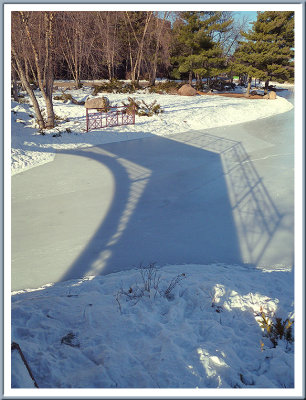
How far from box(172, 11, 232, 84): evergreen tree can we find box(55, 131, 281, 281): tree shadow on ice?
19.5 m

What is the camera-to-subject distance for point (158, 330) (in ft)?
10.8

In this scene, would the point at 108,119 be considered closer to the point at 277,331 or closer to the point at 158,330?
the point at 158,330

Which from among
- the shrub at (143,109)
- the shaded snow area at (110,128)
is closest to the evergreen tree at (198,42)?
the shaded snow area at (110,128)

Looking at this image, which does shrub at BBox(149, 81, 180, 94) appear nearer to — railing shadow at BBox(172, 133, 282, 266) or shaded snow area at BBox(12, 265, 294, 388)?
railing shadow at BBox(172, 133, 282, 266)

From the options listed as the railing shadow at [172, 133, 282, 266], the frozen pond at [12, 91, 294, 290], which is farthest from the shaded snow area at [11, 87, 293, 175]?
the railing shadow at [172, 133, 282, 266]

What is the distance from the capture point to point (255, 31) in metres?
23.8

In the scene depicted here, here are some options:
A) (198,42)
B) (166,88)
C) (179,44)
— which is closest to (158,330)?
(166,88)

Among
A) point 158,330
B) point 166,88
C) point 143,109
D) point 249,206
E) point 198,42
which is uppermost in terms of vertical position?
point 198,42

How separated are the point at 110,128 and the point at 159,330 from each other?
1172 centimetres

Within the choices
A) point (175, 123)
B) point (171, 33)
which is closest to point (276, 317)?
point (175, 123)

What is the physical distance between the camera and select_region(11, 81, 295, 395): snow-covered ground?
2658 mm

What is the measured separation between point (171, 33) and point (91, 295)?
28.8m

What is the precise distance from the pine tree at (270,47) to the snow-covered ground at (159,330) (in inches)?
922

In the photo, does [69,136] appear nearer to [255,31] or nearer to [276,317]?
[276,317]
